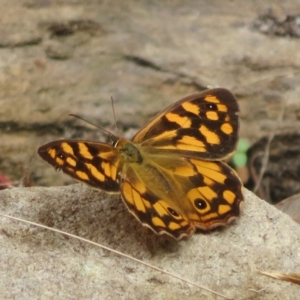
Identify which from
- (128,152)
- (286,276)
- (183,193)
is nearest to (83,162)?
(128,152)

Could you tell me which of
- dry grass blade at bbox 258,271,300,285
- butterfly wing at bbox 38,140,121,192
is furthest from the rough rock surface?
butterfly wing at bbox 38,140,121,192

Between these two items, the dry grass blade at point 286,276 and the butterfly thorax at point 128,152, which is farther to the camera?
the butterfly thorax at point 128,152

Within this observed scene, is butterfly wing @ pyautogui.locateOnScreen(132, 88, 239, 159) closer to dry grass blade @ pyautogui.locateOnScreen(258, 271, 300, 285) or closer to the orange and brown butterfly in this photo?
the orange and brown butterfly

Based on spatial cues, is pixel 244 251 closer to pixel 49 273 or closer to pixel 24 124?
pixel 49 273

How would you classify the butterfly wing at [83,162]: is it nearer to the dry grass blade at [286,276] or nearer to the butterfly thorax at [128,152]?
the butterfly thorax at [128,152]

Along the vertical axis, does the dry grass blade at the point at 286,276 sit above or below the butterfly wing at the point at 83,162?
below

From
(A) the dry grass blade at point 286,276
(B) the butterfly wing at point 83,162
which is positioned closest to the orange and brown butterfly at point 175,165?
(B) the butterfly wing at point 83,162

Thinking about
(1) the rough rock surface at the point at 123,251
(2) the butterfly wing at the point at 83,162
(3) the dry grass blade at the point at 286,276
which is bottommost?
(1) the rough rock surface at the point at 123,251

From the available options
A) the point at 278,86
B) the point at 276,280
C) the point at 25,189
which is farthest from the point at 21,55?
the point at 276,280
